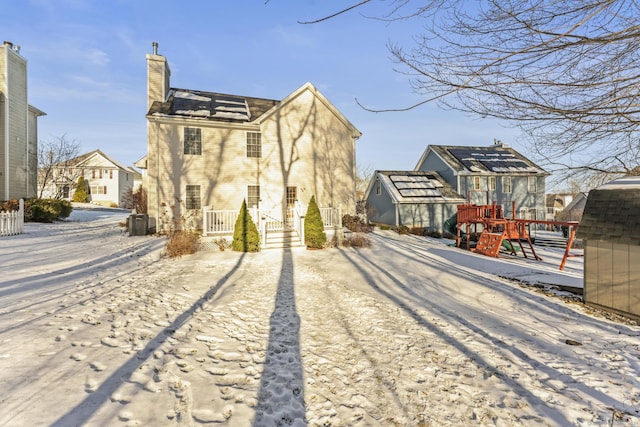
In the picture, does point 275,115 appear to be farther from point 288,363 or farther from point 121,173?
point 121,173

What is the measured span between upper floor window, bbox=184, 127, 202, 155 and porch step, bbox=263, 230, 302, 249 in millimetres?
6684

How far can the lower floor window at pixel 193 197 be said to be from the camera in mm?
16250

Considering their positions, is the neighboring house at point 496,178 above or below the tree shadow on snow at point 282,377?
above

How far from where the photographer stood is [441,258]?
12750mm

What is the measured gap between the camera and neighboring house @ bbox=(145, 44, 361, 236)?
52.1 feet

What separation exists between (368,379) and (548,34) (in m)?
4.83

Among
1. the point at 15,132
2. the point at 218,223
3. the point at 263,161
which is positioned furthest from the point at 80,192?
the point at 218,223

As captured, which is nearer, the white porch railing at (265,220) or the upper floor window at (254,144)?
the white porch railing at (265,220)

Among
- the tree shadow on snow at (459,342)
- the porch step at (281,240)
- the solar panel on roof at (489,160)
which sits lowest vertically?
the tree shadow on snow at (459,342)

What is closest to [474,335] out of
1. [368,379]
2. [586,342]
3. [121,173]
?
[586,342]

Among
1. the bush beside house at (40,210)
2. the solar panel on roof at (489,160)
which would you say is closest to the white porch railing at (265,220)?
the bush beside house at (40,210)

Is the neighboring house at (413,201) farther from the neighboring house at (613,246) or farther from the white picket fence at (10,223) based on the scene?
the white picket fence at (10,223)

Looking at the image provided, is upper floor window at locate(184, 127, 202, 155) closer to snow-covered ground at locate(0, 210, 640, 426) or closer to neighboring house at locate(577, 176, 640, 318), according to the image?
snow-covered ground at locate(0, 210, 640, 426)

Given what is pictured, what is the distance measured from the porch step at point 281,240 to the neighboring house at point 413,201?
498 inches
